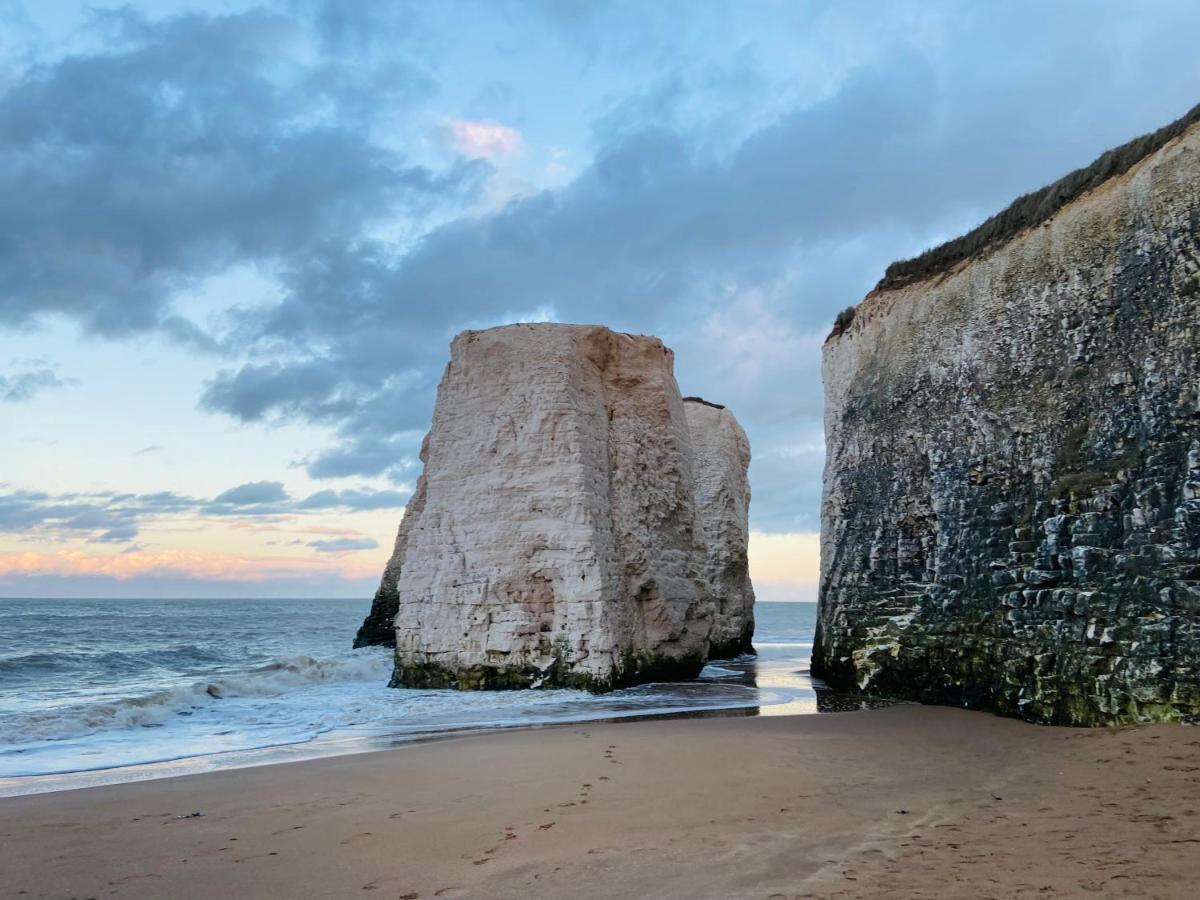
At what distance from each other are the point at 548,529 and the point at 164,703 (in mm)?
6209

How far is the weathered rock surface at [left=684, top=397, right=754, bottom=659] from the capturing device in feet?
85.0

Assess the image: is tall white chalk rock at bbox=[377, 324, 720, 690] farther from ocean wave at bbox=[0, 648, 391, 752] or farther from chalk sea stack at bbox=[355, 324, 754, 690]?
ocean wave at bbox=[0, 648, 391, 752]

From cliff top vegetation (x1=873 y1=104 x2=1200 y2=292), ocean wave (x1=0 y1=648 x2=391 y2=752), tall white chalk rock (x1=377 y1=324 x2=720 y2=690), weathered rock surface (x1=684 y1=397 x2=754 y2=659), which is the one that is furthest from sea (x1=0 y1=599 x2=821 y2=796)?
cliff top vegetation (x1=873 y1=104 x2=1200 y2=292)

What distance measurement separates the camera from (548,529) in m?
14.9

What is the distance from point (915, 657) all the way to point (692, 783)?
21.6 feet

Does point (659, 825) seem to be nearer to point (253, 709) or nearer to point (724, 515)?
point (253, 709)

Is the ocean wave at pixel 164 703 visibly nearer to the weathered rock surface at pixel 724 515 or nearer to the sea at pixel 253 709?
the sea at pixel 253 709

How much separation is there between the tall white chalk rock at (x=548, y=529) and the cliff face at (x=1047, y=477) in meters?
3.41

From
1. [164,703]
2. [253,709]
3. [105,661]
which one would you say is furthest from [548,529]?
[105,661]

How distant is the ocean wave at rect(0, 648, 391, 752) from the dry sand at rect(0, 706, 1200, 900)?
168 inches

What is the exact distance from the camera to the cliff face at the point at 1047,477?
796cm

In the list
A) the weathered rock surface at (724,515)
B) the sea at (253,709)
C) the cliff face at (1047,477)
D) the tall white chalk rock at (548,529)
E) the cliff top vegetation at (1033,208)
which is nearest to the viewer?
the cliff face at (1047,477)

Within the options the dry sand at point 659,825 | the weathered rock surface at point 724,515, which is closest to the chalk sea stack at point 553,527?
the dry sand at point 659,825

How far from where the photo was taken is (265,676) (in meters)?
15.9
